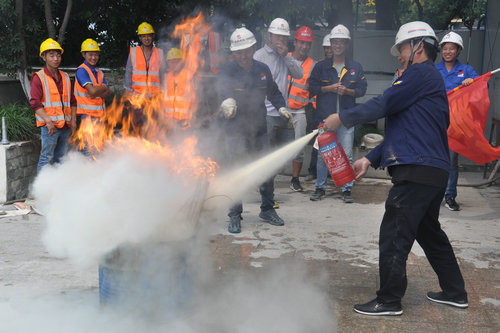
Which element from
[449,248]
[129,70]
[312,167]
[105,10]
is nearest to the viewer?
[449,248]

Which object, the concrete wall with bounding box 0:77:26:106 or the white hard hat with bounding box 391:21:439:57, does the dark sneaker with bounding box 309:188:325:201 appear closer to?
the white hard hat with bounding box 391:21:439:57

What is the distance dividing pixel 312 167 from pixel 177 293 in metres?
5.49

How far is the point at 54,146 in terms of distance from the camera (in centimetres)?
717

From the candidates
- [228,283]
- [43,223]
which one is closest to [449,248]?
[228,283]

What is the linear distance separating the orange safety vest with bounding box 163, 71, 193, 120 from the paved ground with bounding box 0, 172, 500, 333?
1.41 m

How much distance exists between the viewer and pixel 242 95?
6.19 metres

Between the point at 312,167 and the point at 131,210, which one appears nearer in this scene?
the point at 131,210

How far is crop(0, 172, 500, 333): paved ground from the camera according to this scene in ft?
12.8

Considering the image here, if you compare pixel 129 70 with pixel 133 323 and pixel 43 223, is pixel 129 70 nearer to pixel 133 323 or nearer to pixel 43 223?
pixel 43 223

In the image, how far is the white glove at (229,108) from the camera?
5.89m

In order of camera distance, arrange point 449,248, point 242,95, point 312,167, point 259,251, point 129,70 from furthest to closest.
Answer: point 312,167 < point 129,70 < point 242,95 < point 259,251 < point 449,248

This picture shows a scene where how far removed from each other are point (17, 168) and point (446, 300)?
18.8 feet

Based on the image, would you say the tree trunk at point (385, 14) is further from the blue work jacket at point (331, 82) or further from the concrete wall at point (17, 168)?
the concrete wall at point (17, 168)

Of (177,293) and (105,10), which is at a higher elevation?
(105,10)
